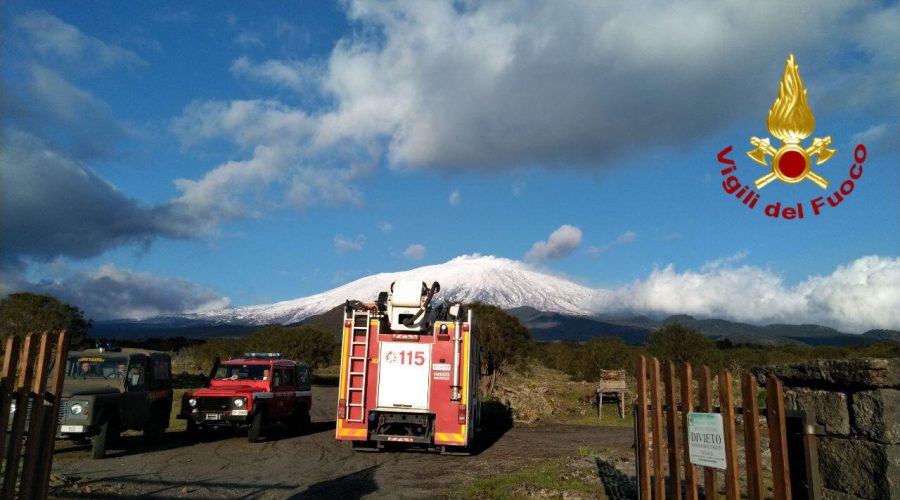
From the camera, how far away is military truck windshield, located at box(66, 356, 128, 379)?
14367 millimetres

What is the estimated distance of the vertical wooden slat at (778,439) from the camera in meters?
4.25

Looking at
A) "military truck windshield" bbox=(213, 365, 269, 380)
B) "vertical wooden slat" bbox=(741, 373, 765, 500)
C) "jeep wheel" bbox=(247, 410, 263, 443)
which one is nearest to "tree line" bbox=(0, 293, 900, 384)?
"military truck windshield" bbox=(213, 365, 269, 380)

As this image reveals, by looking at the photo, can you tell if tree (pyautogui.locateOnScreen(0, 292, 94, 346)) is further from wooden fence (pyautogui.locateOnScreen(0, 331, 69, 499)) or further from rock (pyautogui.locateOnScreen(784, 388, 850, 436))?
rock (pyautogui.locateOnScreen(784, 388, 850, 436))

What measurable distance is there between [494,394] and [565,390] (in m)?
6.68

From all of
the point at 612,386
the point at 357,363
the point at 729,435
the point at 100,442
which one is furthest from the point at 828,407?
the point at 612,386

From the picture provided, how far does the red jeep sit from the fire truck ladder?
2980 millimetres

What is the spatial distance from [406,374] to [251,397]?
165 inches

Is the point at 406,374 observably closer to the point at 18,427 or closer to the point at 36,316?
the point at 18,427

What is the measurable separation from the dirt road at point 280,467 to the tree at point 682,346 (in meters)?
16.7

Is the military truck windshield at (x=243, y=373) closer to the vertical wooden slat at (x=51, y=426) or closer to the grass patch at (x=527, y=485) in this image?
the grass patch at (x=527, y=485)

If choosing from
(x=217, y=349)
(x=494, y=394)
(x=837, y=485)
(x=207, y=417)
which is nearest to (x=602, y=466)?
(x=837, y=485)

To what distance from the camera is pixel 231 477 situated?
11.4 m

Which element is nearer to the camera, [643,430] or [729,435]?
[729,435]

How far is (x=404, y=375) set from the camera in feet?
46.5
